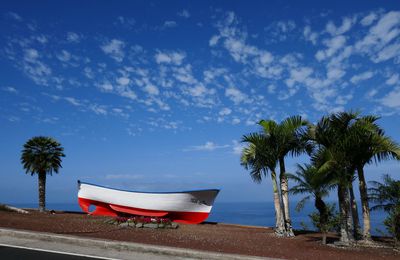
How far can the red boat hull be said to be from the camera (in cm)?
2953

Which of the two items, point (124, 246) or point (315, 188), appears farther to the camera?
point (315, 188)

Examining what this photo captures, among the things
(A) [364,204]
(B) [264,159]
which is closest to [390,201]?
(A) [364,204]

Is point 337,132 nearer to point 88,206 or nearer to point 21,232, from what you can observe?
point 21,232

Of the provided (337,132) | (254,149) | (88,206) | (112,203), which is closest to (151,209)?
(112,203)

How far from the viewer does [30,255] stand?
31.2ft

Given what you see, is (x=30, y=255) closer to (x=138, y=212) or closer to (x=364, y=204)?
(x=364, y=204)

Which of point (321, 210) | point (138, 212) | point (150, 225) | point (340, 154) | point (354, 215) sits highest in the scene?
point (340, 154)

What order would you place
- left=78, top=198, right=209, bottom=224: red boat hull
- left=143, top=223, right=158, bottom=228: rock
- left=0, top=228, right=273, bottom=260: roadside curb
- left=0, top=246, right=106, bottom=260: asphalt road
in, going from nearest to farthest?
1. left=0, top=246, right=106, bottom=260: asphalt road
2. left=0, top=228, right=273, bottom=260: roadside curb
3. left=143, top=223, right=158, bottom=228: rock
4. left=78, top=198, right=209, bottom=224: red boat hull

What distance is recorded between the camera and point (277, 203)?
21.2 metres

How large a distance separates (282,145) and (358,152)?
15.3 ft

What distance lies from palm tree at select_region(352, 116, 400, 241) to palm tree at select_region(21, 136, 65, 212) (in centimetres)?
3101

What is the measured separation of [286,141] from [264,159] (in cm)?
175

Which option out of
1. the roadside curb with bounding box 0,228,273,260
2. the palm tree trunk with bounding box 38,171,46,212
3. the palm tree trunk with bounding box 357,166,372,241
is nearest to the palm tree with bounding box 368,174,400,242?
the palm tree trunk with bounding box 357,166,372,241

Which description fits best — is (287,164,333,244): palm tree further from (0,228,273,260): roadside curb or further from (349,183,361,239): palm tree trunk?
(0,228,273,260): roadside curb
